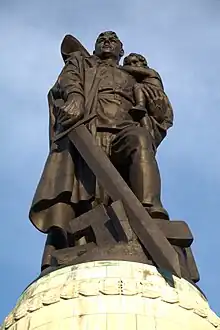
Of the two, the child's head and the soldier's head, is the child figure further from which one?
the soldier's head

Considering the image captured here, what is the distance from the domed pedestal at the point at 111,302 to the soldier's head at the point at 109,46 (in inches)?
206

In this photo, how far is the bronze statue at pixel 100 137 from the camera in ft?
41.2

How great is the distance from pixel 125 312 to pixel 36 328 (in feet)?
3.49

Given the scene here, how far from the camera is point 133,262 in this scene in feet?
36.4

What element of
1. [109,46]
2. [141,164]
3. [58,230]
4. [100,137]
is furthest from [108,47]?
[58,230]

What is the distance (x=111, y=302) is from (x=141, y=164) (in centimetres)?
282

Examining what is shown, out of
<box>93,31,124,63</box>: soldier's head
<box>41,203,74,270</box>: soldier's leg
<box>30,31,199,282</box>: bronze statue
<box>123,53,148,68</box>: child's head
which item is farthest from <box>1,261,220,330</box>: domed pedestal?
<box>93,31,124,63</box>: soldier's head

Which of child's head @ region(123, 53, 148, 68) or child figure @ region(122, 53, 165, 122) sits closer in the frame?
child figure @ region(122, 53, 165, 122)

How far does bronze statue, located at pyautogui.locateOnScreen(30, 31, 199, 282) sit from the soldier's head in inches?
0.7

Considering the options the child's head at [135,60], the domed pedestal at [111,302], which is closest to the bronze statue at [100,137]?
the child's head at [135,60]

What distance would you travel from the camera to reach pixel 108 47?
611 inches

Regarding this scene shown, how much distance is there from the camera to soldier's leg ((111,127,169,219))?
1229 cm

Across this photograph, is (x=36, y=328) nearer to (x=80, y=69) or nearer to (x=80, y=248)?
(x=80, y=248)

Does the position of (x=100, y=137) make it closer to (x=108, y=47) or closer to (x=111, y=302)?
(x=108, y=47)
